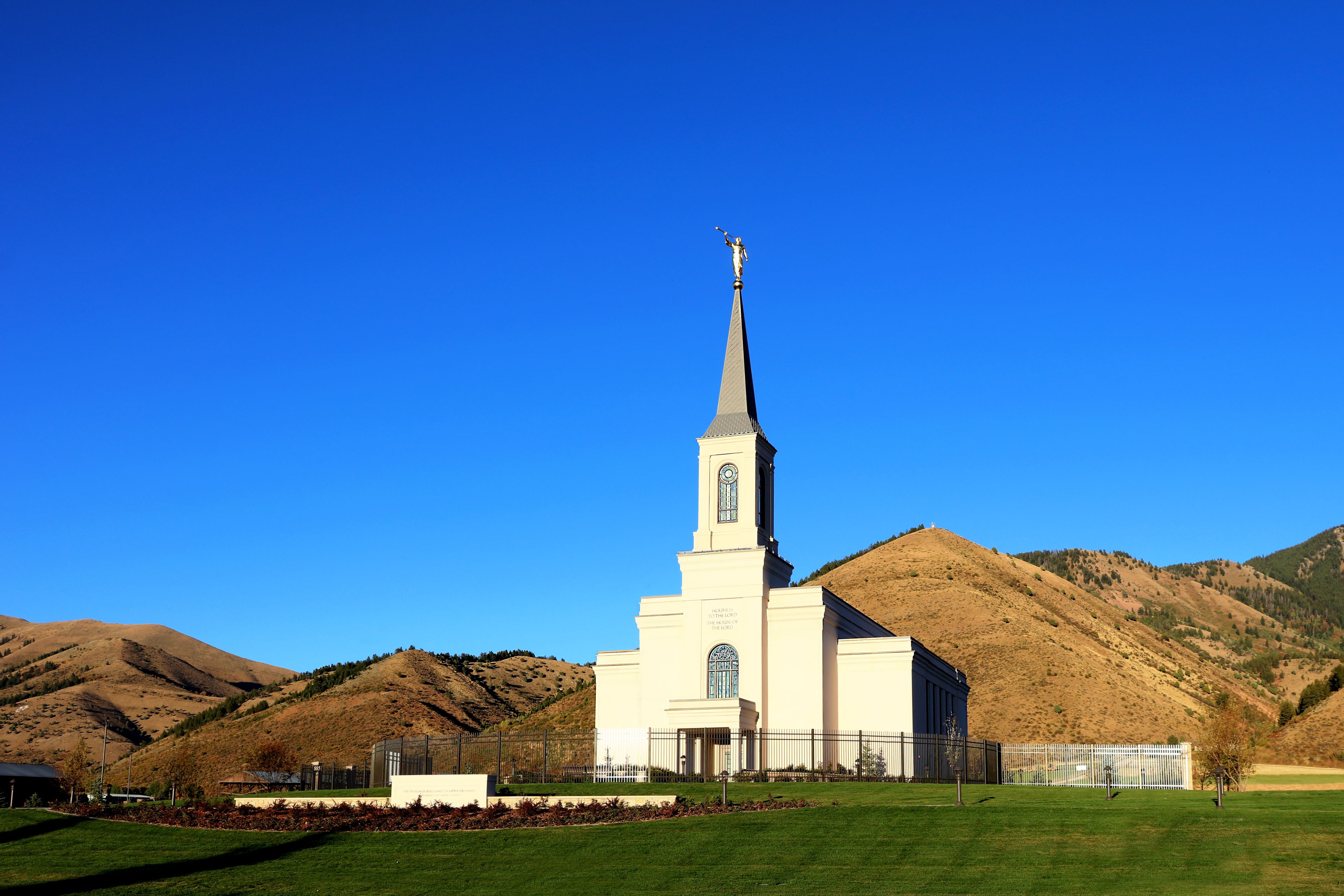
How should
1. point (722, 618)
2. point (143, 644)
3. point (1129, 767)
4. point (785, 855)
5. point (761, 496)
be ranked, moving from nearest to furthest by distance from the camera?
point (785, 855) → point (1129, 767) → point (722, 618) → point (761, 496) → point (143, 644)

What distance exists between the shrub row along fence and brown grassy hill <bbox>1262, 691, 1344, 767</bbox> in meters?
22.6

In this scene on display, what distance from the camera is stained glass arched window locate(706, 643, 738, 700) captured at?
4516cm

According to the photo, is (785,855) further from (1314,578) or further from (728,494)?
(1314,578)

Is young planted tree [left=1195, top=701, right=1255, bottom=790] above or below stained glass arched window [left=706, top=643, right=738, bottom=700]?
below

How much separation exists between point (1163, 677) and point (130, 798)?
71.8 m

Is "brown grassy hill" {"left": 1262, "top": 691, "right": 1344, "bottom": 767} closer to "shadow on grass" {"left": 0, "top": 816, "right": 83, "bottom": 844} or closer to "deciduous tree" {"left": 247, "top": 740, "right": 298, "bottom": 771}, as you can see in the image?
"deciduous tree" {"left": 247, "top": 740, "right": 298, "bottom": 771}

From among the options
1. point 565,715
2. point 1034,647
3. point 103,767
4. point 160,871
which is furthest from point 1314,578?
point 160,871

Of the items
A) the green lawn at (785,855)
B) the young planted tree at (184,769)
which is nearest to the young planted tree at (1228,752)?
the green lawn at (785,855)

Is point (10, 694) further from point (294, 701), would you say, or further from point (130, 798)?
point (130, 798)

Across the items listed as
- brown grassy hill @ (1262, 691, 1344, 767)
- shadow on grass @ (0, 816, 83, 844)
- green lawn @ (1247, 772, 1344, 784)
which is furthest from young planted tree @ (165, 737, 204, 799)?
brown grassy hill @ (1262, 691, 1344, 767)

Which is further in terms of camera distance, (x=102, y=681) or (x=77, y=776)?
(x=102, y=681)

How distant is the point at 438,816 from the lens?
28672 mm

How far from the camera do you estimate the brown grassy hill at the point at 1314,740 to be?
5841 centimetres

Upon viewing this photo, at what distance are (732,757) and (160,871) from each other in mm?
23310
